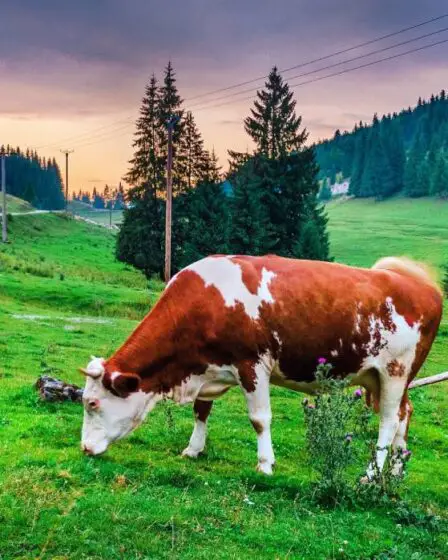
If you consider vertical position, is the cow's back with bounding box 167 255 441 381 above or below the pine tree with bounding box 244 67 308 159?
below

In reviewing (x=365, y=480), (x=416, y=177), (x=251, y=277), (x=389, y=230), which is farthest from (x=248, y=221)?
(x=416, y=177)

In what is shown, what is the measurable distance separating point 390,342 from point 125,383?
3654mm

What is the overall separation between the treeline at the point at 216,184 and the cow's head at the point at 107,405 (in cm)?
3875

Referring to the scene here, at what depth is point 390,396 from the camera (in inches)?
344

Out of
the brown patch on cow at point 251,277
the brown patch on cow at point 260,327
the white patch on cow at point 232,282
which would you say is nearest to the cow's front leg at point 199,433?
the brown patch on cow at point 260,327

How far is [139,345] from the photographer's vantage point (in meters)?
8.22

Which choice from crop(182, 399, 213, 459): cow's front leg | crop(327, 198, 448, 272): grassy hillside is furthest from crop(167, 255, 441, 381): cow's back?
crop(327, 198, 448, 272): grassy hillside

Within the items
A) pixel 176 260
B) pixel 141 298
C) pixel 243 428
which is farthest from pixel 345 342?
pixel 176 260

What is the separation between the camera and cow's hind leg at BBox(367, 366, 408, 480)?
8727 mm

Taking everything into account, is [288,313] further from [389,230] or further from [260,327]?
[389,230]

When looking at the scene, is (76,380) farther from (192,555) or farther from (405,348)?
(192,555)

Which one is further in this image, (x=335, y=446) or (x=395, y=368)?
(x=395, y=368)

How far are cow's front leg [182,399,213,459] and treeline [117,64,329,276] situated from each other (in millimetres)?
37963

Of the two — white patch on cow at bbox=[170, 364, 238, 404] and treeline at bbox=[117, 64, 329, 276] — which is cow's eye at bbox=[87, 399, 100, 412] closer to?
white patch on cow at bbox=[170, 364, 238, 404]
